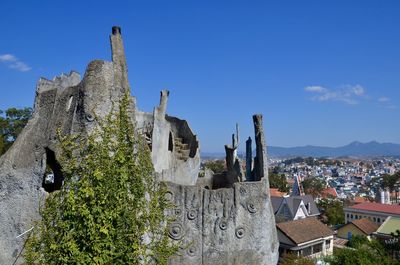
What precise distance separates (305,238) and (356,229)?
53.7ft

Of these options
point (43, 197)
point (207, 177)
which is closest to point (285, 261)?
point (207, 177)

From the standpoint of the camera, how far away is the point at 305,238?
38.8m

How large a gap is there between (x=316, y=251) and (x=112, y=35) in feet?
116

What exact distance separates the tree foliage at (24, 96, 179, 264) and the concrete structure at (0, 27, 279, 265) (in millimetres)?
912

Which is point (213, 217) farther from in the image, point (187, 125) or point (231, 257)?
point (187, 125)

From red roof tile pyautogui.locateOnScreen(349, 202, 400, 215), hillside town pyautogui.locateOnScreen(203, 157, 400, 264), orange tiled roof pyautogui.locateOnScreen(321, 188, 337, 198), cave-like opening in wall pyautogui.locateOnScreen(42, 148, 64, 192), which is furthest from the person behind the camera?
orange tiled roof pyautogui.locateOnScreen(321, 188, 337, 198)

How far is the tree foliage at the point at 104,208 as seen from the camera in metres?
7.34

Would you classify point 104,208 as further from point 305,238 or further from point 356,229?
point 356,229

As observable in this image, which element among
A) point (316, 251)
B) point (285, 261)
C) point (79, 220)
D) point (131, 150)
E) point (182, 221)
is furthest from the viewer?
point (316, 251)

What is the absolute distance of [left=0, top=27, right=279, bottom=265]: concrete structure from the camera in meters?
9.41

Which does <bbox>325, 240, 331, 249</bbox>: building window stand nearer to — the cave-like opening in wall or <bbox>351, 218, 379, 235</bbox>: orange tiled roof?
<bbox>351, 218, 379, 235</bbox>: orange tiled roof

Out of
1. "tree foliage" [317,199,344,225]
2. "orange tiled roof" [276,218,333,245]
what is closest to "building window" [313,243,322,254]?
"orange tiled roof" [276,218,333,245]

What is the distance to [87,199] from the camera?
746 cm

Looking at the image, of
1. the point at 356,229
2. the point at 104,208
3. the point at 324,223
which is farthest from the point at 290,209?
the point at 104,208
